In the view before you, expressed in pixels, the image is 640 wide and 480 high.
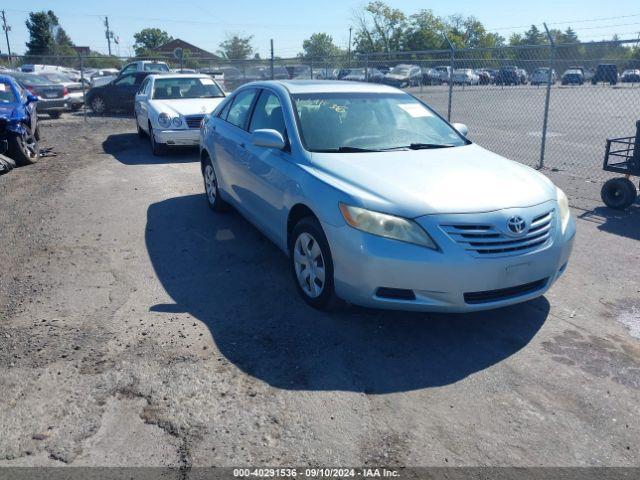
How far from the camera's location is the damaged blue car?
9875 mm

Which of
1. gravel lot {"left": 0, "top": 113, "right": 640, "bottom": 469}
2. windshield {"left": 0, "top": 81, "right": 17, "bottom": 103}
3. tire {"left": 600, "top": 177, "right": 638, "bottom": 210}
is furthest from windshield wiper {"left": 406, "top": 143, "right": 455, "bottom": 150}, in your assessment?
windshield {"left": 0, "top": 81, "right": 17, "bottom": 103}

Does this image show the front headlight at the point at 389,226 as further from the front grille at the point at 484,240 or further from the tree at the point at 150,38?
the tree at the point at 150,38

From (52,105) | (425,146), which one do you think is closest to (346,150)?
(425,146)

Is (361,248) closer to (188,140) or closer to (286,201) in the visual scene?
(286,201)

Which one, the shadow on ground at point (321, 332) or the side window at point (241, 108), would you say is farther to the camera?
the side window at point (241, 108)

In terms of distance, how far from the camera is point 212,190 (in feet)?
23.4

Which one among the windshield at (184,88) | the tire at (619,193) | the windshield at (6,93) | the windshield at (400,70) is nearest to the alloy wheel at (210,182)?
the tire at (619,193)

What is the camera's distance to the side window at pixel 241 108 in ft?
19.8

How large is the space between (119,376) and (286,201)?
1.88 metres

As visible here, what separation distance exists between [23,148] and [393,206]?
347 inches

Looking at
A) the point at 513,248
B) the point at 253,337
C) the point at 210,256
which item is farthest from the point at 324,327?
the point at 210,256

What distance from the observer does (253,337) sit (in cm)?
403

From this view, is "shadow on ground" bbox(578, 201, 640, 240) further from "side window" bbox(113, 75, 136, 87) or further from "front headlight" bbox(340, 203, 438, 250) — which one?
"side window" bbox(113, 75, 136, 87)

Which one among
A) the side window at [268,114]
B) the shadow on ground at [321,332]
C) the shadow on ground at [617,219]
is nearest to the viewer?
the shadow on ground at [321,332]
